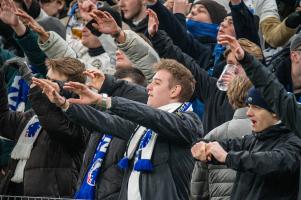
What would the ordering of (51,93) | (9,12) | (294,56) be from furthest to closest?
1. (9,12)
2. (294,56)
3. (51,93)

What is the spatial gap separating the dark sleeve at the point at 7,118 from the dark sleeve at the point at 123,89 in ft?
5.36

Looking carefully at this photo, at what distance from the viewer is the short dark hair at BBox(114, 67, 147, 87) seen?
9969mm

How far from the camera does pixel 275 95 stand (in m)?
7.32

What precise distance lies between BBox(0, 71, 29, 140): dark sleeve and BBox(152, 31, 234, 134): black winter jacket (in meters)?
1.69

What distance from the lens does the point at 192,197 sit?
861 centimetres

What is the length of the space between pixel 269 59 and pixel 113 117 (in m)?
1.96

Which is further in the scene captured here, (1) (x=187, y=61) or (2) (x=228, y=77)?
(1) (x=187, y=61)

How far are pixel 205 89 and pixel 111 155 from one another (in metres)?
1.13

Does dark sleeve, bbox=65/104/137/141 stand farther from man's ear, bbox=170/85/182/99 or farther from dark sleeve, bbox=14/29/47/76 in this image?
dark sleeve, bbox=14/29/47/76

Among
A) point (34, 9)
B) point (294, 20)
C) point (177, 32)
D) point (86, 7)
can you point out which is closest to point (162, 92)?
point (177, 32)

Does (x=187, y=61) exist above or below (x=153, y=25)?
below

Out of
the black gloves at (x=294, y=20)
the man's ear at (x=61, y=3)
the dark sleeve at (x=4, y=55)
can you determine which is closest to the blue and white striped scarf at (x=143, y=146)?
the black gloves at (x=294, y=20)

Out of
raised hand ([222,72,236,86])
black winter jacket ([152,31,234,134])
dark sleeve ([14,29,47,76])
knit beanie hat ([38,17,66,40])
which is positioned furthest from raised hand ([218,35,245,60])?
knit beanie hat ([38,17,66,40])

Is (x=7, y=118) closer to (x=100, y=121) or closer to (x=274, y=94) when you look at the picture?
(x=100, y=121)
